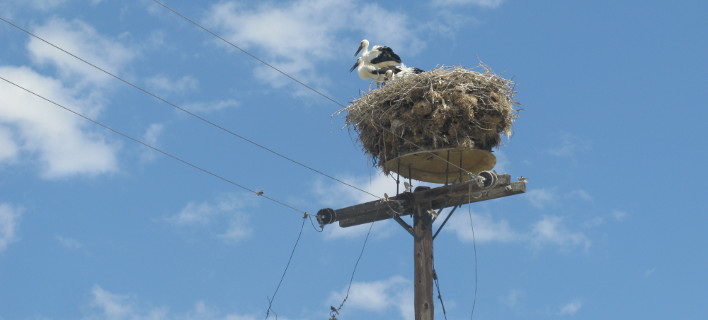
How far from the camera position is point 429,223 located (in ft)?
35.0

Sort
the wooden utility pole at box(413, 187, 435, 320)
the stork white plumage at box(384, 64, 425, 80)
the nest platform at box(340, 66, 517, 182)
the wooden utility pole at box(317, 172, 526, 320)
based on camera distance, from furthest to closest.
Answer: the stork white plumage at box(384, 64, 425, 80), the nest platform at box(340, 66, 517, 182), the wooden utility pole at box(317, 172, 526, 320), the wooden utility pole at box(413, 187, 435, 320)

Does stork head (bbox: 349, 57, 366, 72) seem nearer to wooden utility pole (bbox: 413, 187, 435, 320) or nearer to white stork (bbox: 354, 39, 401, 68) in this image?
white stork (bbox: 354, 39, 401, 68)

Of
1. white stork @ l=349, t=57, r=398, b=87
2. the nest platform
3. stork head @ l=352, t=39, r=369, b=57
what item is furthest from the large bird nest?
stork head @ l=352, t=39, r=369, b=57

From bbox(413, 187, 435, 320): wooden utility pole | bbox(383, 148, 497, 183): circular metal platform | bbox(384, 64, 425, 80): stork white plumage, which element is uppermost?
bbox(384, 64, 425, 80): stork white plumage

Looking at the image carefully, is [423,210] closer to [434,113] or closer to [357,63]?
[434,113]

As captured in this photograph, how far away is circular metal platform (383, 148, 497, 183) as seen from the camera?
11.6m

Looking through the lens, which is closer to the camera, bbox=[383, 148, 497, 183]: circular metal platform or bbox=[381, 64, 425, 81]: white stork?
bbox=[383, 148, 497, 183]: circular metal platform

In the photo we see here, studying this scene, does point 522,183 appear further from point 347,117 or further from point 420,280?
point 347,117

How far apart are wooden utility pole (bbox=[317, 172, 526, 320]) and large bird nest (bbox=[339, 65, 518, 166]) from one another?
77cm

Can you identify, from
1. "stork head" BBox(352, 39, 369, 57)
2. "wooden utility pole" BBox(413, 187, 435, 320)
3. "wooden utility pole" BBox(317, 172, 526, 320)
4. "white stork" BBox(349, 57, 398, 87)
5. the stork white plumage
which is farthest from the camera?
"stork head" BBox(352, 39, 369, 57)

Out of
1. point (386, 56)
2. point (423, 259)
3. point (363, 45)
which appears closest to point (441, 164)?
point (423, 259)

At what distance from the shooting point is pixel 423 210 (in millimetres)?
10758

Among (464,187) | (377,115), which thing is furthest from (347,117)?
(464,187)

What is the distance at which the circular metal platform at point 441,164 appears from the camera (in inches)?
456
